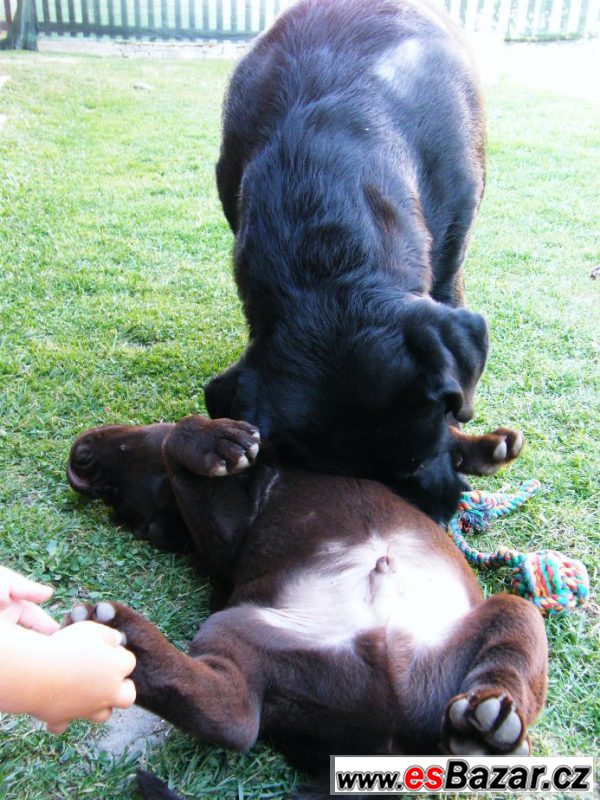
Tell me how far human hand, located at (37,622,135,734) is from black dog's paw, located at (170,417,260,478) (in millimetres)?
931

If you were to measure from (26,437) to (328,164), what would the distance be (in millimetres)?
1664

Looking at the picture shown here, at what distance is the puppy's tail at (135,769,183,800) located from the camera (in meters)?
1.96

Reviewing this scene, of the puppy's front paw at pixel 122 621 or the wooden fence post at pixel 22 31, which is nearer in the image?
the puppy's front paw at pixel 122 621

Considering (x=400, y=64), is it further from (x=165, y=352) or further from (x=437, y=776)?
(x=437, y=776)

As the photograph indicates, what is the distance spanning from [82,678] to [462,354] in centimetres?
155

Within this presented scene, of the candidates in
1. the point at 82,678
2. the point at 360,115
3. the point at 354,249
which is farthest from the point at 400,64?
the point at 82,678

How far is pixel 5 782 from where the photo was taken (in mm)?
2023

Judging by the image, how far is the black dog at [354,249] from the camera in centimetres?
269

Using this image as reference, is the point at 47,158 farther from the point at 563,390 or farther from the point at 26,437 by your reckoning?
the point at 563,390

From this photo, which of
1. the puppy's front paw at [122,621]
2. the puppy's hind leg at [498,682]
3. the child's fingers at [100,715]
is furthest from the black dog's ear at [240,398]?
the child's fingers at [100,715]

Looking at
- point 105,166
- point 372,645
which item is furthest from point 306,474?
point 105,166

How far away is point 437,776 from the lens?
2029mm

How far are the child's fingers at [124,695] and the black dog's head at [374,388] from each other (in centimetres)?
115

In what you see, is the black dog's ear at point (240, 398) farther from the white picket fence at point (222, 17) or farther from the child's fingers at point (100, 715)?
the white picket fence at point (222, 17)
